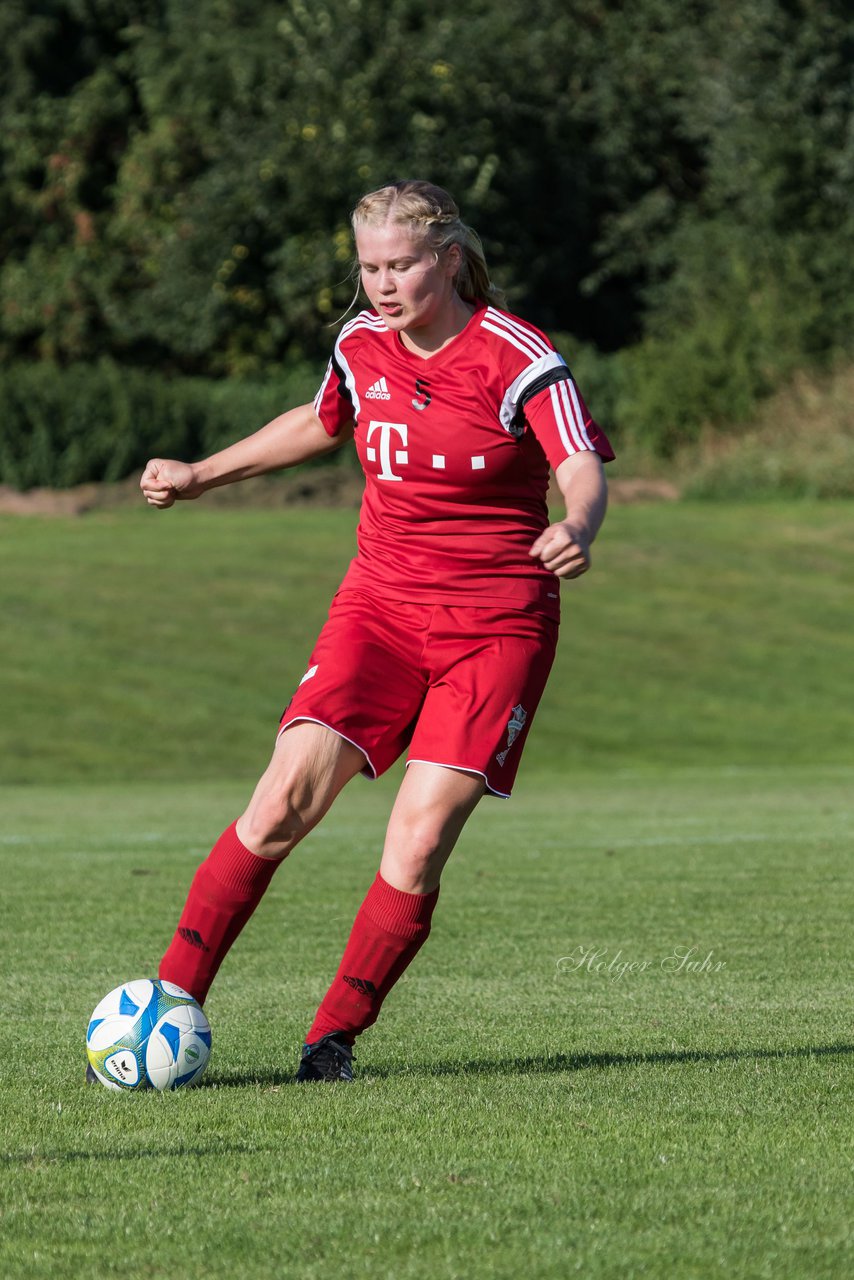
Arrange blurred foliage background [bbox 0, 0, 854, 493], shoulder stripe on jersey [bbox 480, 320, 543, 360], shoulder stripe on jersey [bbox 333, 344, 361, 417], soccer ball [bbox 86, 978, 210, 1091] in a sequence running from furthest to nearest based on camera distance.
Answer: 1. blurred foliage background [bbox 0, 0, 854, 493]
2. shoulder stripe on jersey [bbox 333, 344, 361, 417]
3. shoulder stripe on jersey [bbox 480, 320, 543, 360]
4. soccer ball [bbox 86, 978, 210, 1091]

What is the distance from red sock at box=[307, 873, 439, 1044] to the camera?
5.04 m

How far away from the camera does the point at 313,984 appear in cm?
658

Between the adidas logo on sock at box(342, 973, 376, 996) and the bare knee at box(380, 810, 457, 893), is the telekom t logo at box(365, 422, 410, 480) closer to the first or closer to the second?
the bare knee at box(380, 810, 457, 893)

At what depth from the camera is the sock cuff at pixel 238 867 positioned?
5.11 metres

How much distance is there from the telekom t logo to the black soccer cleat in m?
1.53

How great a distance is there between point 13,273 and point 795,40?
19.7 m

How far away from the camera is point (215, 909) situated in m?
5.12

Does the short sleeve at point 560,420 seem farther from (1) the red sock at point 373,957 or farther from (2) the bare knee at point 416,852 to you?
(1) the red sock at point 373,957

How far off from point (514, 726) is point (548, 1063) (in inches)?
37.3

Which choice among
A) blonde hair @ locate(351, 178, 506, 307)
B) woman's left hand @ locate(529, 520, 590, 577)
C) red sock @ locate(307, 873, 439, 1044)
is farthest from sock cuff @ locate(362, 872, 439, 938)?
blonde hair @ locate(351, 178, 506, 307)

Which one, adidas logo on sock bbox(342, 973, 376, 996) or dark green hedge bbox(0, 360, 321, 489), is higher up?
adidas logo on sock bbox(342, 973, 376, 996)

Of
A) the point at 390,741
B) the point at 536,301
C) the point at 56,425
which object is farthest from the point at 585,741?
the point at 536,301

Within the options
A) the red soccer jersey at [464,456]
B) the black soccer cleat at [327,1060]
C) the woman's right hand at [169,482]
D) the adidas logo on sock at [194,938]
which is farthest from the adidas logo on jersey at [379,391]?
the black soccer cleat at [327,1060]

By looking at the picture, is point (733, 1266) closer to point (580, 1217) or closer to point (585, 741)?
point (580, 1217)
